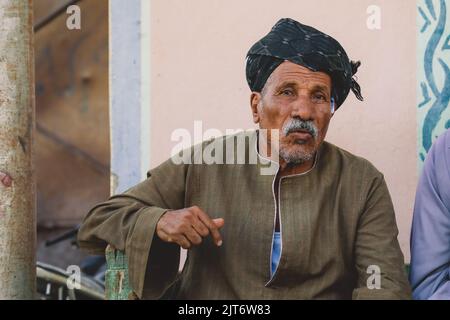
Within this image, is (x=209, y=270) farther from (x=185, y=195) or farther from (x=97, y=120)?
(x=97, y=120)

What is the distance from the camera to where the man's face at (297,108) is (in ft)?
13.2

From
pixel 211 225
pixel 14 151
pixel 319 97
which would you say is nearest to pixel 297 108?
pixel 319 97

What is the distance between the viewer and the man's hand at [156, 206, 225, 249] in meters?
3.71

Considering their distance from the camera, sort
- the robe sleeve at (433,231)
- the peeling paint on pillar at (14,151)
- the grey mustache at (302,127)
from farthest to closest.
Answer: the peeling paint on pillar at (14,151) → the grey mustache at (302,127) → the robe sleeve at (433,231)

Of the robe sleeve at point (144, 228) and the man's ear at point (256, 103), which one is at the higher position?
the man's ear at point (256, 103)

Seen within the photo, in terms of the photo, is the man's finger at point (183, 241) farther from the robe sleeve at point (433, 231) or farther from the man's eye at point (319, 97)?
the robe sleeve at point (433, 231)

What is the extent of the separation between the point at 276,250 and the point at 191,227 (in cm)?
51

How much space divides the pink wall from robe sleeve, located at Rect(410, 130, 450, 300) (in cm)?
75

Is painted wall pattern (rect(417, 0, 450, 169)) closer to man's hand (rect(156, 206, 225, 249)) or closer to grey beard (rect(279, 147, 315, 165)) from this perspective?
grey beard (rect(279, 147, 315, 165))

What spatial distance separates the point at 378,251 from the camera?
12.8ft

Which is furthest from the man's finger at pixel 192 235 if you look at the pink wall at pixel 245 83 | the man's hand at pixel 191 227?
the pink wall at pixel 245 83

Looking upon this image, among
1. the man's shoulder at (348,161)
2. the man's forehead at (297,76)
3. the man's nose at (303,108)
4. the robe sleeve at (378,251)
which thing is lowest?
the robe sleeve at (378,251)

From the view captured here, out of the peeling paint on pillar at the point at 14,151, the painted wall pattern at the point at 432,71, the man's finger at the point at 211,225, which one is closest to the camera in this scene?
the man's finger at the point at 211,225

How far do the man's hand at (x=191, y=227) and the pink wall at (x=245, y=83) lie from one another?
1.34 m
